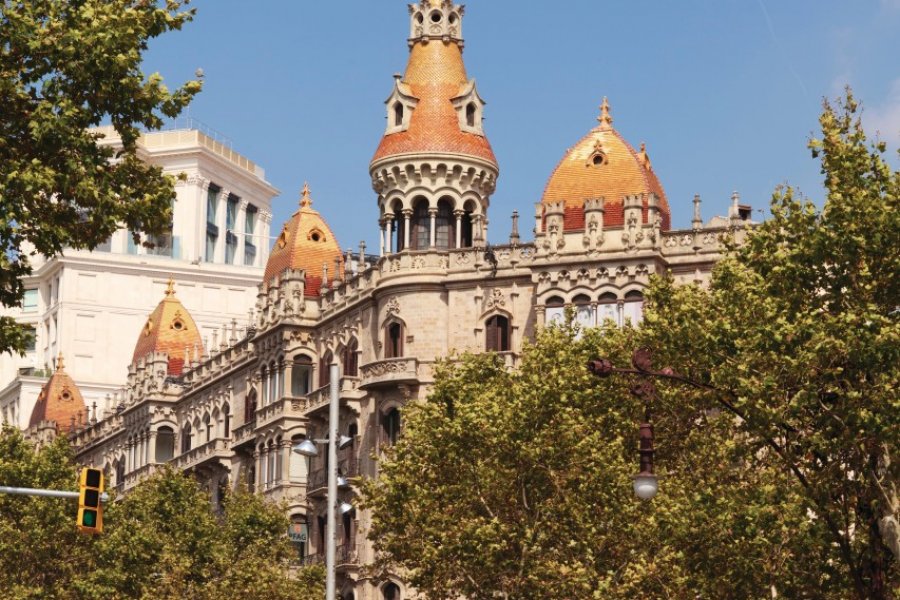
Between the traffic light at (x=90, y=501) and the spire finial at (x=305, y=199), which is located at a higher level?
the spire finial at (x=305, y=199)

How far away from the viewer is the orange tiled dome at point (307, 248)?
95.4 metres

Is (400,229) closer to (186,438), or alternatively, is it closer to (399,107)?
(399,107)

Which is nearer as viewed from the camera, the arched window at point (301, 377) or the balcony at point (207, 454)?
the arched window at point (301, 377)

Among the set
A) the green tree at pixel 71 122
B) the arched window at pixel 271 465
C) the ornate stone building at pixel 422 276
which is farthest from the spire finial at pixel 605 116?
the green tree at pixel 71 122

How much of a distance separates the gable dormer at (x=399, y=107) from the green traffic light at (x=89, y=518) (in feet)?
161

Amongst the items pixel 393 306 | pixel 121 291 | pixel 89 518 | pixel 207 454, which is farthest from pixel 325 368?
pixel 121 291

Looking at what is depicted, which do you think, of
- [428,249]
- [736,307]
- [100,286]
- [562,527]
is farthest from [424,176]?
[100,286]

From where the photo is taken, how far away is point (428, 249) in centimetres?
8400

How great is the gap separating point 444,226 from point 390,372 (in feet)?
24.6

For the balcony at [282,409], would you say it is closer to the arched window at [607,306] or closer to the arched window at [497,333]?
the arched window at [497,333]

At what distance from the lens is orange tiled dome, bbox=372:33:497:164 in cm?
8581

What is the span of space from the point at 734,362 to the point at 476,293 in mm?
43496

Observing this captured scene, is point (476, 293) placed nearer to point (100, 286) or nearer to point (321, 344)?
point (321, 344)

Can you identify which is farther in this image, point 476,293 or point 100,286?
point 100,286
